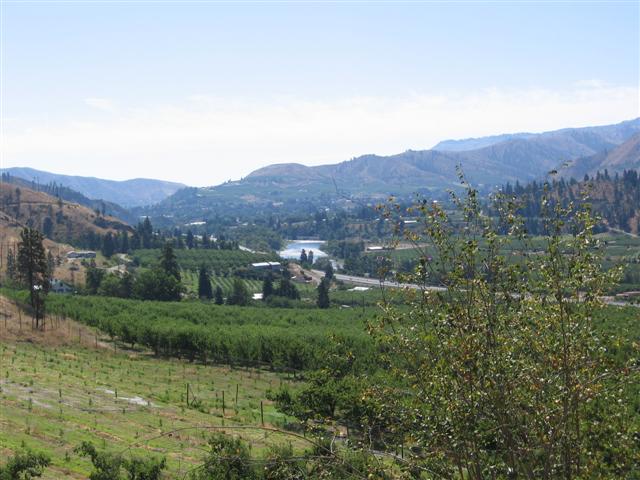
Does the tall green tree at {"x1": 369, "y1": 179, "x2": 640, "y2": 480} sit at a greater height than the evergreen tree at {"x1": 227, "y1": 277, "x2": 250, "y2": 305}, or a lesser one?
greater

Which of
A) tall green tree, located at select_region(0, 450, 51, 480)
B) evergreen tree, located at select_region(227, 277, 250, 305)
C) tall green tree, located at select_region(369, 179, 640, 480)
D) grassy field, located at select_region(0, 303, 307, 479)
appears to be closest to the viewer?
tall green tree, located at select_region(369, 179, 640, 480)

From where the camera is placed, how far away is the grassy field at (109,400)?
30.5m

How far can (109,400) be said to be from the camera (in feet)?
139

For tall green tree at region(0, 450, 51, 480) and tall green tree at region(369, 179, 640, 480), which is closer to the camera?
tall green tree at region(369, 179, 640, 480)

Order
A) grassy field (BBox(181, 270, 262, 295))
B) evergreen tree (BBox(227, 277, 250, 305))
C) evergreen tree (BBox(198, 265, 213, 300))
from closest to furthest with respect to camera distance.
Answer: evergreen tree (BBox(227, 277, 250, 305)) < evergreen tree (BBox(198, 265, 213, 300)) < grassy field (BBox(181, 270, 262, 295))

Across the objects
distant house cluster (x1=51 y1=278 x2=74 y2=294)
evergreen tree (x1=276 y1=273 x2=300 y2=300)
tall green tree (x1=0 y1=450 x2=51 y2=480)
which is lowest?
evergreen tree (x1=276 y1=273 x2=300 y2=300)

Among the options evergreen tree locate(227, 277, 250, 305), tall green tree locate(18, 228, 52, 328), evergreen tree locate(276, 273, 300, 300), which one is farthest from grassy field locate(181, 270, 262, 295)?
tall green tree locate(18, 228, 52, 328)

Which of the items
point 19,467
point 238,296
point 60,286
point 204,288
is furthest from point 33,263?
point 60,286

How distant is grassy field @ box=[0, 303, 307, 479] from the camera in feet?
100

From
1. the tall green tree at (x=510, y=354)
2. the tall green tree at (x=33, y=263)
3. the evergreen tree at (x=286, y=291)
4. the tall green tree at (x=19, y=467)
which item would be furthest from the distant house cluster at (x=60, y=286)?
the tall green tree at (x=510, y=354)

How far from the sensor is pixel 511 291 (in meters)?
11.2

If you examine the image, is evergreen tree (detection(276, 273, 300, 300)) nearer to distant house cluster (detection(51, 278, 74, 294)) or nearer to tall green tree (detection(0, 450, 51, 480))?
distant house cluster (detection(51, 278, 74, 294))

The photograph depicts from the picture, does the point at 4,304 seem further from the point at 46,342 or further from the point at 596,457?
the point at 596,457

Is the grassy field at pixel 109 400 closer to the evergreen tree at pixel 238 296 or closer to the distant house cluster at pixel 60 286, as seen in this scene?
the evergreen tree at pixel 238 296
